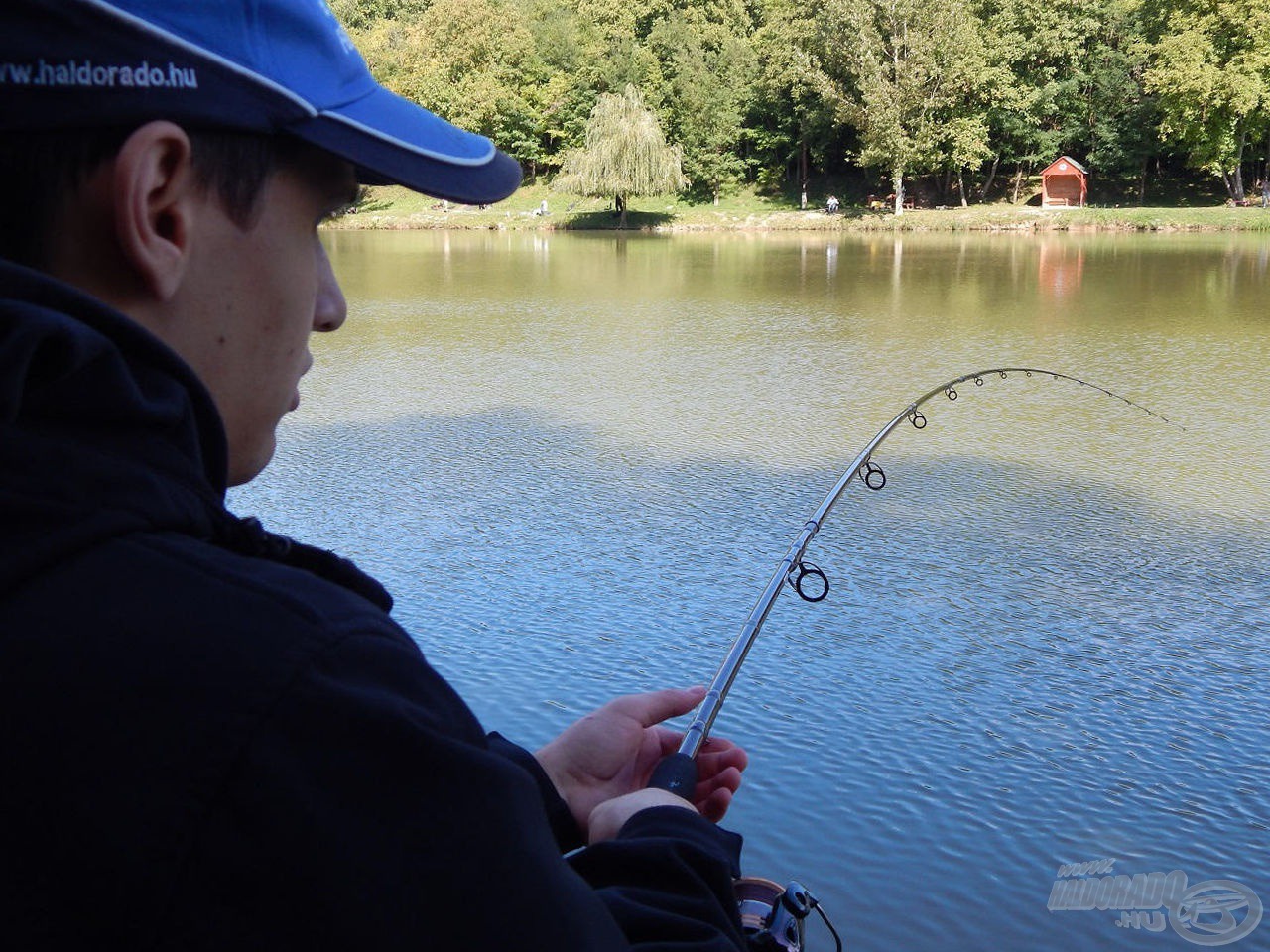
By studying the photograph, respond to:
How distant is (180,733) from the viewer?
543 millimetres

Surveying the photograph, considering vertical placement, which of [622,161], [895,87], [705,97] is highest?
[705,97]

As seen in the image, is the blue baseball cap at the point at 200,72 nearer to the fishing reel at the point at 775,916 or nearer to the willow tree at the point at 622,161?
the fishing reel at the point at 775,916

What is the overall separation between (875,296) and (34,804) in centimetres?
1493

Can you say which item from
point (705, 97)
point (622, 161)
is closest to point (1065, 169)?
point (705, 97)

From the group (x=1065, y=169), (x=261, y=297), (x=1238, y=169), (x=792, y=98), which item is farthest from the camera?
(x=792, y=98)

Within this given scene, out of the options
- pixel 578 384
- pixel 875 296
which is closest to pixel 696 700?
pixel 578 384

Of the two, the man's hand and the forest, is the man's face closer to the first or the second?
the man's hand

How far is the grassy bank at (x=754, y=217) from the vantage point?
99.0 feet

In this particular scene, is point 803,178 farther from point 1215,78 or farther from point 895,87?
point 1215,78

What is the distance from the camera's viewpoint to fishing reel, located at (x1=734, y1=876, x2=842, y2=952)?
1382 millimetres

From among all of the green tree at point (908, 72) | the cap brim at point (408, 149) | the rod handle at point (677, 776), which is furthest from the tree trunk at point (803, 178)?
the cap brim at point (408, 149)

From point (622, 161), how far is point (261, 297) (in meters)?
33.9

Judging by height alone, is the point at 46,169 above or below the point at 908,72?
below

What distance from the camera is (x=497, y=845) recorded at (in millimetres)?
600
